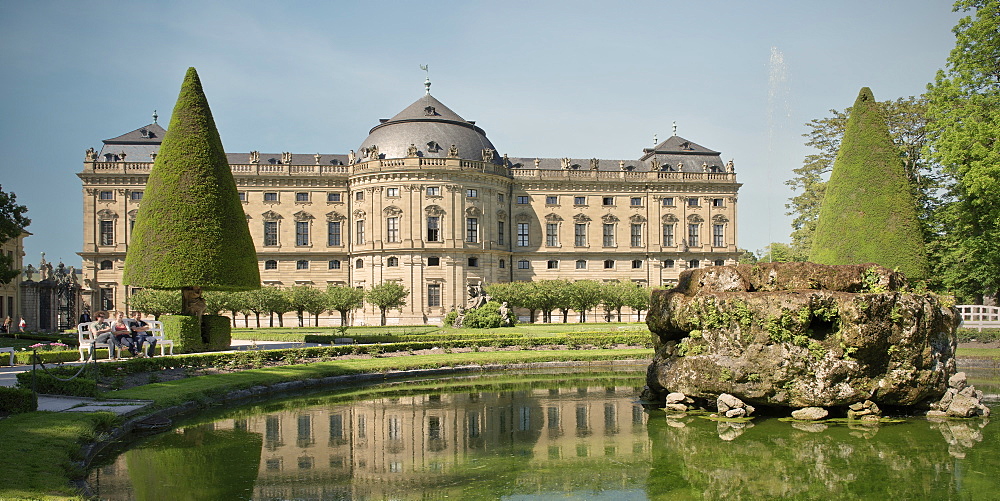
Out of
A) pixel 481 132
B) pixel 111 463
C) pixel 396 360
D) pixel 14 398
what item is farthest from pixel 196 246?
pixel 481 132

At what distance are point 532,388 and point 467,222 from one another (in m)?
34.4

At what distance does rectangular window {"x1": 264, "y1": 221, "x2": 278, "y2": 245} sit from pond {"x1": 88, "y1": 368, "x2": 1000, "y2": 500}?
41435 mm

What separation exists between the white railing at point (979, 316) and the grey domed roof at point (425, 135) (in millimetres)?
31591

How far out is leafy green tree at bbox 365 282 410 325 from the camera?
46.3 metres

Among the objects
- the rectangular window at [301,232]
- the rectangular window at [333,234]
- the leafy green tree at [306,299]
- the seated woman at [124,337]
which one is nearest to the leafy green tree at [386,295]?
the leafy green tree at [306,299]

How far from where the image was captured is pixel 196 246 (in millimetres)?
22266

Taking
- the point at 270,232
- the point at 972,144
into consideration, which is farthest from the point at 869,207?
the point at 270,232

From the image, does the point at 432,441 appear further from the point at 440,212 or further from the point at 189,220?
the point at 440,212

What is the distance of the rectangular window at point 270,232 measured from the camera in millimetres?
53875

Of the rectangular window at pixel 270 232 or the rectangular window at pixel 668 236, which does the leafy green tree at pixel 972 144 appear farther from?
the rectangular window at pixel 270 232

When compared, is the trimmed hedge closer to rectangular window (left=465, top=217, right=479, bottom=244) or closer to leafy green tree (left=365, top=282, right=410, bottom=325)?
leafy green tree (left=365, top=282, right=410, bottom=325)

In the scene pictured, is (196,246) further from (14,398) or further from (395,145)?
(395,145)

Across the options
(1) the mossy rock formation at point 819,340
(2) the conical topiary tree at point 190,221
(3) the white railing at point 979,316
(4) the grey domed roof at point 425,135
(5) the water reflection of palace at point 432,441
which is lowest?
(5) the water reflection of palace at point 432,441

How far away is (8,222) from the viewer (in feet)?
89.7
